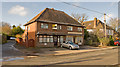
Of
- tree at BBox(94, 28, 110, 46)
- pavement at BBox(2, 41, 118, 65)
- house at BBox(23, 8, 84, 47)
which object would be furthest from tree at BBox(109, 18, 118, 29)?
pavement at BBox(2, 41, 118, 65)

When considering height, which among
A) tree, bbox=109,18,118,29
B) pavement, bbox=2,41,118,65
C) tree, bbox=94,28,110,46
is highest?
tree, bbox=109,18,118,29

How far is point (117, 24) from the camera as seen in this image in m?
36.6

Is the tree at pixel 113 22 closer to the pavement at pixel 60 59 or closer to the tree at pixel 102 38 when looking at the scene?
the tree at pixel 102 38

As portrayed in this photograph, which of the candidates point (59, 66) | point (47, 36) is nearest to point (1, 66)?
point (59, 66)

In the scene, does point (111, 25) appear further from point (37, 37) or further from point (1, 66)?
point (1, 66)

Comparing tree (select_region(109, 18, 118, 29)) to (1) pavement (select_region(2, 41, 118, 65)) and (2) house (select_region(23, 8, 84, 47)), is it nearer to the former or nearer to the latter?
(2) house (select_region(23, 8, 84, 47))

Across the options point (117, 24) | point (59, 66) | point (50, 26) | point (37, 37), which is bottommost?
point (59, 66)

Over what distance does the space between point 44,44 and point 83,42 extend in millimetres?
11452

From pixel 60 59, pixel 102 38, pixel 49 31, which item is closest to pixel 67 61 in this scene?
pixel 60 59

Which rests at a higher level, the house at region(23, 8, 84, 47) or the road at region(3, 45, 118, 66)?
the house at region(23, 8, 84, 47)

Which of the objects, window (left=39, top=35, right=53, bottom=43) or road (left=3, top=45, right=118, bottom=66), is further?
window (left=39, top=35, right=53, bottom=43)

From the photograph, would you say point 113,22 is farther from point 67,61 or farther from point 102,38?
point 67,61

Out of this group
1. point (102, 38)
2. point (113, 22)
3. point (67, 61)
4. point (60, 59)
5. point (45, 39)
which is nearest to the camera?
point (67, 61)

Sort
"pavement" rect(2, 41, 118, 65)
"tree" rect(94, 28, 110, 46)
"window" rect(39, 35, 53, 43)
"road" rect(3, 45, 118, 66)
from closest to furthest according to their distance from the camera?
"road" rect(3, 45, 118, 66) < "pavement" rect(2, 41, 118, 65) < "window" rect(39, 35, 53, 43) < "tree" rect(94, 28, 110, 46)
